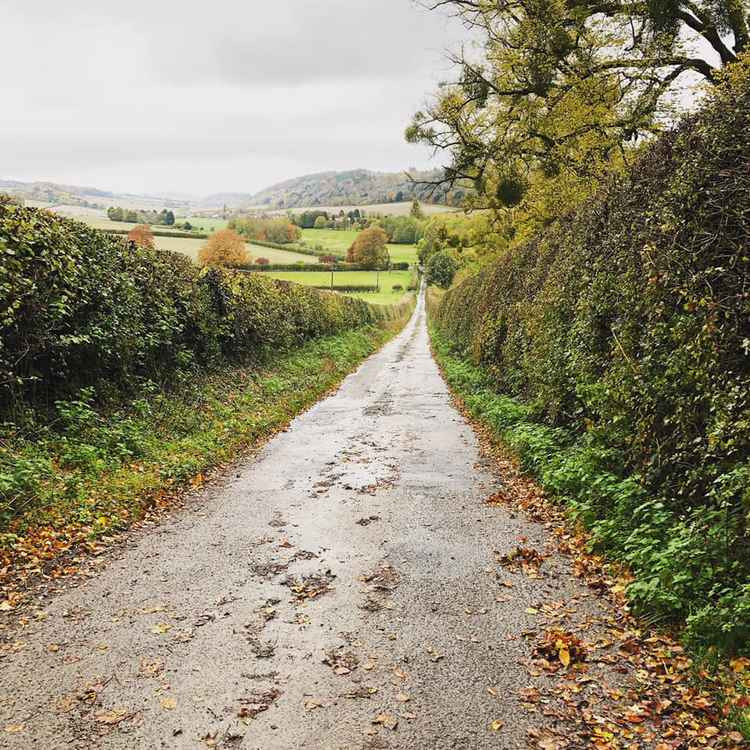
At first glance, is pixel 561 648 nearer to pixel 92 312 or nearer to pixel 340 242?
pixel 92 312

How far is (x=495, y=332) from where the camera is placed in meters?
16.3

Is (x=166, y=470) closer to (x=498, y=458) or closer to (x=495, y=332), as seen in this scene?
(x=498, y=458)

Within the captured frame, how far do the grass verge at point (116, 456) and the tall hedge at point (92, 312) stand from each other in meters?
0.51

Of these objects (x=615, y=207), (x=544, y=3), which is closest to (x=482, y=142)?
(x=544, y=3)

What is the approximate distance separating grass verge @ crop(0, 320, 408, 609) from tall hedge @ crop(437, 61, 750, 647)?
5.48 meters

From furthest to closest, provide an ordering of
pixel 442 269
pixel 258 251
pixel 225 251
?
1. pixel 442 269
2. pixel 258 251
3. pixel 225 251

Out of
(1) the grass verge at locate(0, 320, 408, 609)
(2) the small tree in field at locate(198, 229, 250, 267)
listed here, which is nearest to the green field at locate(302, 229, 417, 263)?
(2) the small tree in field at locate(198, 229, 250, 267)

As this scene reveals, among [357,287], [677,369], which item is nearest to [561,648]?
[677,369]

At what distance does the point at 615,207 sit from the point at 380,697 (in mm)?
7173

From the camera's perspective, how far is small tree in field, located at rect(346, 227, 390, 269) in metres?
113

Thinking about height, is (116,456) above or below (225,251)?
below

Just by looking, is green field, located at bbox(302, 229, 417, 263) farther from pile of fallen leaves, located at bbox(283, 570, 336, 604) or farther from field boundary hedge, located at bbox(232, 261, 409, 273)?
pile of fallen leaves, located at bbox(283, 570, 336, 604)

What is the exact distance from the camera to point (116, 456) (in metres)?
8.54

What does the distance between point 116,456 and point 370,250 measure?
110m
